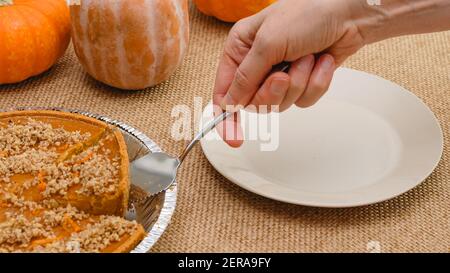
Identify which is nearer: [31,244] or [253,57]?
[31,244]

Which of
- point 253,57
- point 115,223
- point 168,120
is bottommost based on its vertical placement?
point 168,120

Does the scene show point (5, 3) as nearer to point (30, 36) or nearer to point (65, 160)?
point (30, 36)

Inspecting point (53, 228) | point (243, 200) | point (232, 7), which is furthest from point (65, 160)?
point (232, 7)

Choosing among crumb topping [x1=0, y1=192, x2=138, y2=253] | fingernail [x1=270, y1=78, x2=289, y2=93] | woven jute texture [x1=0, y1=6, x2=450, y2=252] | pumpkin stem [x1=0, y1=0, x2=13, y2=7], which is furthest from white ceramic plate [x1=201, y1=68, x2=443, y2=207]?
pumpkin stem [x1=0, y1=0, x2=13, y2=7]

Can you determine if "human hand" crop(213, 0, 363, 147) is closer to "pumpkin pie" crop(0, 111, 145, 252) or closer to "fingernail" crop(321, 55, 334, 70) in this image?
"fingernail" crop(321, 55, 334, 70)
